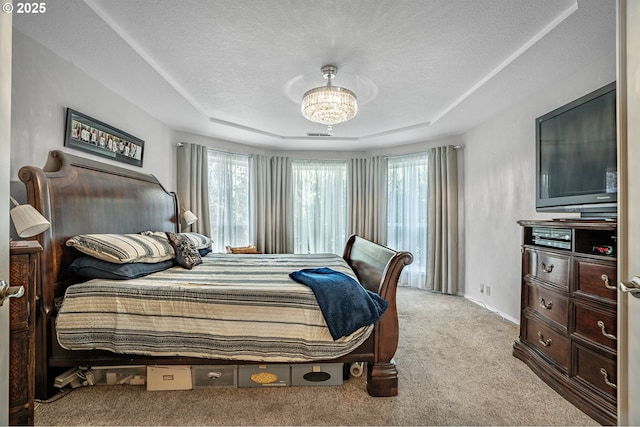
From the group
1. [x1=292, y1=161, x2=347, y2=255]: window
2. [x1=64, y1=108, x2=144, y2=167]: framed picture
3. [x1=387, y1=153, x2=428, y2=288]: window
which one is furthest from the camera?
[x1=292, y1=161, x2=347, y2=255]: window

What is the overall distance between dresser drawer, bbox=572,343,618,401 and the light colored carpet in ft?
0.65

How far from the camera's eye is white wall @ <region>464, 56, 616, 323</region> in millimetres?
2740

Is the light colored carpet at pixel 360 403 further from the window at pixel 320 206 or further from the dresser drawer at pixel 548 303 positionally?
the window at pixel 320 206

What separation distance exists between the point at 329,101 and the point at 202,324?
6.32 feet

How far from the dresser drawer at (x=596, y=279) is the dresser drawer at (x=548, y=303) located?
0.57 ft

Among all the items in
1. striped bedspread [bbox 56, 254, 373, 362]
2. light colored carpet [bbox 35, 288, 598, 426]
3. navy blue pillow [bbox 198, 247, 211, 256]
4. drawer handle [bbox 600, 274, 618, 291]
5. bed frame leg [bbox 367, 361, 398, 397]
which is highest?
drawer handle [bbox 600, 274, 618, 291]

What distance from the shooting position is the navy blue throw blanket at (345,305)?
174 cm

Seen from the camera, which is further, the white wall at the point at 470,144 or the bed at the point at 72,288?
the white wall at the point at 470,144

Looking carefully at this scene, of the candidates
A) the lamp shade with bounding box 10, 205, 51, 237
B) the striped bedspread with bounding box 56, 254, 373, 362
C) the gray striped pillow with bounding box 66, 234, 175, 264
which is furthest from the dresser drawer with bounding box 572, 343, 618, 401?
the lamp shade with bounding box 10, 205, 51, 237

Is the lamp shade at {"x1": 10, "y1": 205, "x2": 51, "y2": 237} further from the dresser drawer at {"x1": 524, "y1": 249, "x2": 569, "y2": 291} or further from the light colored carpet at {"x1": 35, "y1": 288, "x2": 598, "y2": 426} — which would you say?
the dresser drawer at {"x1": 524, "y1": 249, "x2": 569, "y2": 291}

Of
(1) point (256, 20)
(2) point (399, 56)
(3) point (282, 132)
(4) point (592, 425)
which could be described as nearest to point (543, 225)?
(4) point (592, 425)

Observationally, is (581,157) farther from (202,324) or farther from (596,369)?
(202,324)

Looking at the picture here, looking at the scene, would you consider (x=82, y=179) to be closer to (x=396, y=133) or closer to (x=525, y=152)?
(x=396, y=133)

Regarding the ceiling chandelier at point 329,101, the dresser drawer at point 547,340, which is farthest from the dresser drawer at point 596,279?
the ceiling chandelier at point 329,101
